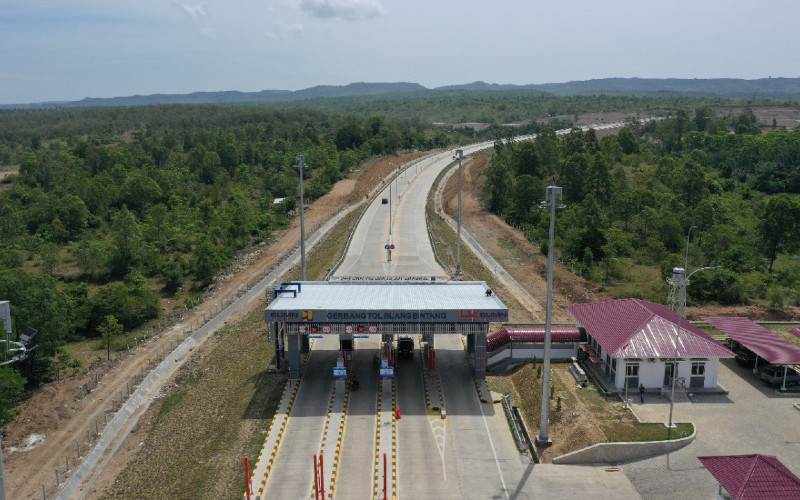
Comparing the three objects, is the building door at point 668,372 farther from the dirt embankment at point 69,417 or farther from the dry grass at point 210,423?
the dirt embankment at point 69,417

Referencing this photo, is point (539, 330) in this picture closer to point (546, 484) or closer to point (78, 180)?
point (546, 484)

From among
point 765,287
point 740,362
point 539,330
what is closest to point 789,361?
point 740,362

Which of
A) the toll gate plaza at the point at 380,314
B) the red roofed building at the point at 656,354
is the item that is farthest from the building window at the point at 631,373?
the toll gate plaza at the point at 380,314

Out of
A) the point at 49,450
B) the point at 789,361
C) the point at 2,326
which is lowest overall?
the point at 49,450

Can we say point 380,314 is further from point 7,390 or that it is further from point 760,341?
point 760,341

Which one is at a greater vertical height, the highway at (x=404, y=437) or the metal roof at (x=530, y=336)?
the metal roof at (x=530, y=336)

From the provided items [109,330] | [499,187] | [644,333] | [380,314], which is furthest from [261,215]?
[644,333]

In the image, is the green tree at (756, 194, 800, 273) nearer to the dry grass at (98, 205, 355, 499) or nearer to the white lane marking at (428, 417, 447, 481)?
the white lane marking at (428, 417, 447, 481)
